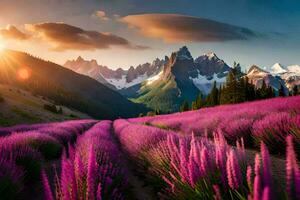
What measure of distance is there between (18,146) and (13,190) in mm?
3465

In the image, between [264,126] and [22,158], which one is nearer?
[22,158]

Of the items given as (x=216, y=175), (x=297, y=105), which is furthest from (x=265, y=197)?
(x=297, y=105)

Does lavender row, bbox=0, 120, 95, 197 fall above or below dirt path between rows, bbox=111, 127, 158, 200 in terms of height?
above

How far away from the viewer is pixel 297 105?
1088 centimetres

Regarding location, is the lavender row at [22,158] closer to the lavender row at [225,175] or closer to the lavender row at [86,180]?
the lavender row at [86,180]

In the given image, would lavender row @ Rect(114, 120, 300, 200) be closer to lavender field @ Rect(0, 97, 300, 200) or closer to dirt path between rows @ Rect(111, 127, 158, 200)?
lavender field @ Rect(0, 97, 300, 200)

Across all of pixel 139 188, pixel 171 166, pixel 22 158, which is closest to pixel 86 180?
pixel 171 166

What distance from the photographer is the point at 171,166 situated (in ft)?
16.7

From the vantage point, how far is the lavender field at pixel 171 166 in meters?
2.27

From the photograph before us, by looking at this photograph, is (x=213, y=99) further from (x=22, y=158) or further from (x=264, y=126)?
(x=22, y=158)

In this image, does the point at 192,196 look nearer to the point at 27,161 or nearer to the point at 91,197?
the point at 91,197

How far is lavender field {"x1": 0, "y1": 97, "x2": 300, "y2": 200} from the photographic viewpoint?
2273mm

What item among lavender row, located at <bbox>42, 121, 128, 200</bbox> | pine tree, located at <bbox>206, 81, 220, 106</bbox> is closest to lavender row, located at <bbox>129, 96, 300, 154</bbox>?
lavender row, located at <bbox>42, 121, 128, 200</bbox>

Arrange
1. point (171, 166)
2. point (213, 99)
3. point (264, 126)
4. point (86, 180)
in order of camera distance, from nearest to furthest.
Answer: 1. point (86, 180)
2. point (171, 166)
3. point (264, 126)
4. point (213, 99)
